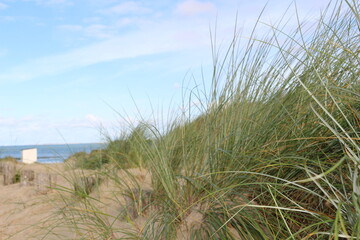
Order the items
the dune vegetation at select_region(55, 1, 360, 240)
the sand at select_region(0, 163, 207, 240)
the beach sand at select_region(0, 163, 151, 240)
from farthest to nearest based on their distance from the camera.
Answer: the beach sand at select_region(0, 163, 151, 240) → the sand at select_region(0, 163, 207, 240) → the dune vegetation at select_region(55, 1, 360, 240)

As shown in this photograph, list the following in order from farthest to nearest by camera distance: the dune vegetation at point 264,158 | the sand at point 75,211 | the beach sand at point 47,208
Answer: the beach sand at point 47,208
the sand at point 75,211
the dune vegetation at point 264,158

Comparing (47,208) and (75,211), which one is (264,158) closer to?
(75,211)

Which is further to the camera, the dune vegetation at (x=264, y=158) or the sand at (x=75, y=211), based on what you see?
the sand at (x=75, y=211)

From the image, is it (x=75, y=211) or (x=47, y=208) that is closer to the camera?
(x=75, y=211)

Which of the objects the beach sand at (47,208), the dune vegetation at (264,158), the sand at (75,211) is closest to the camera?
the dune vegetation at (264,158)

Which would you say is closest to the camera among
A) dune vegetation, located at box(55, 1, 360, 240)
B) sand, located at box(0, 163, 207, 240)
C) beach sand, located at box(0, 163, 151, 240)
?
dune vegetation, located at box(55, 1, 360, 240)

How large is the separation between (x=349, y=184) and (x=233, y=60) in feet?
3.81

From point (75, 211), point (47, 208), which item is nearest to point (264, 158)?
point (75, 211)

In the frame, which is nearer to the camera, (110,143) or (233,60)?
(233,60)

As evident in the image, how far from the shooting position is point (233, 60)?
7.94 feet

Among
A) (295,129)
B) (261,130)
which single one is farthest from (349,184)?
(261,130)

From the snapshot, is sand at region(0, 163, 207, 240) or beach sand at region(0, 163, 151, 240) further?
beach sand at region(0, 163, 151, 240)

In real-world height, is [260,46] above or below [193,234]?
above

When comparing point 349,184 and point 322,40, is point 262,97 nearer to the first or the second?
point 322,40
